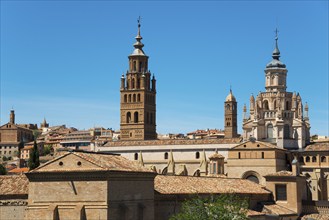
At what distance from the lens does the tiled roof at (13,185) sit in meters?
41.2

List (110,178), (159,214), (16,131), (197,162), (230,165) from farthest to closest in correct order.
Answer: (16,131), (197,162), (230,165), (159,214), (110,178)

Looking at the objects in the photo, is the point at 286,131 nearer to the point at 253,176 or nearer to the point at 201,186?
the point at 253,176

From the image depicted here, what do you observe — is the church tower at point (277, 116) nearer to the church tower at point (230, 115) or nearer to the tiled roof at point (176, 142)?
the tiled roof at point (176, 142)

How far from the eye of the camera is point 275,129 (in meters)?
75.9

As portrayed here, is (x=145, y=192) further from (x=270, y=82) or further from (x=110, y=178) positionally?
(x=270, y=82)

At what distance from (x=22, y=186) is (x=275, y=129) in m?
39.4

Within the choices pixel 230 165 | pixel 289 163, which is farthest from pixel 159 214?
pixel 289 163

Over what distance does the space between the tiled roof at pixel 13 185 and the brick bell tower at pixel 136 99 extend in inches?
2241

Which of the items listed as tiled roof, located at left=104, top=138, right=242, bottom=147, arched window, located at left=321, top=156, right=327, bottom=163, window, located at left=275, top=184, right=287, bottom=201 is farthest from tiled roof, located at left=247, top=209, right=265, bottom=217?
tiled roof, located at left=104, top=138, right=242, bottom=147

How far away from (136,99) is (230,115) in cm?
2210

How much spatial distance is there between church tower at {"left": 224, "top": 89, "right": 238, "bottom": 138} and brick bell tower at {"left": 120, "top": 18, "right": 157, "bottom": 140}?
775 inches

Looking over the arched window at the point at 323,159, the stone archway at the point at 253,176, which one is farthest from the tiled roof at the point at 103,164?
the arched window at the point at 323,159

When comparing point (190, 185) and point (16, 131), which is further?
point (16, 131)

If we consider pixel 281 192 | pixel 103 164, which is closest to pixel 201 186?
pixel 281 192
